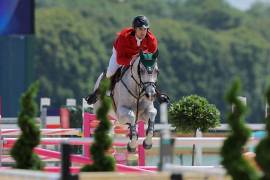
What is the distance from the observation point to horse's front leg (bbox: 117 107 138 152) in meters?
10.7

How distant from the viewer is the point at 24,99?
285 inches

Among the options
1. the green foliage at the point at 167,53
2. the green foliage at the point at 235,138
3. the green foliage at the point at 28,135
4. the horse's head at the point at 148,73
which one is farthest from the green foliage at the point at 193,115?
the green foliage at the point at 167,53

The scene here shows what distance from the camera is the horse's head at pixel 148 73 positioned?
418 inches

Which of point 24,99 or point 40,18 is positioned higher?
point 40,18

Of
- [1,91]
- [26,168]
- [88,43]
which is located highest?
[88,43]

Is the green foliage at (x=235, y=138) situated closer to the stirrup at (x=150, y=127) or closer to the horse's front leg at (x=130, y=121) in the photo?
the horse's front leg at (x=130, y=121)

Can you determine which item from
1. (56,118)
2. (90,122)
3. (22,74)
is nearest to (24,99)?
(90,122)

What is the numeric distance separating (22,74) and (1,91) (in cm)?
107

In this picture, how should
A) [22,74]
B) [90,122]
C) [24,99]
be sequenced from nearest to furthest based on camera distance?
1. [24,99]
2. [90,122]
3. [22,74]

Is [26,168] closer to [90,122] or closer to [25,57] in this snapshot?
[90,122]

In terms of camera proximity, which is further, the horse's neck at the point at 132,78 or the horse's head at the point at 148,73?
the horse's neck at the point at 132,78

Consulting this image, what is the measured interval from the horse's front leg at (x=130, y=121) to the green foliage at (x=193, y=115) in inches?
53.4

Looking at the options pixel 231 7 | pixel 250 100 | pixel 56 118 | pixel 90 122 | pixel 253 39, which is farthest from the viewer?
pixel 231 7

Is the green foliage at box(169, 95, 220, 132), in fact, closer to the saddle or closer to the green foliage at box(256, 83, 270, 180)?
the saddle
